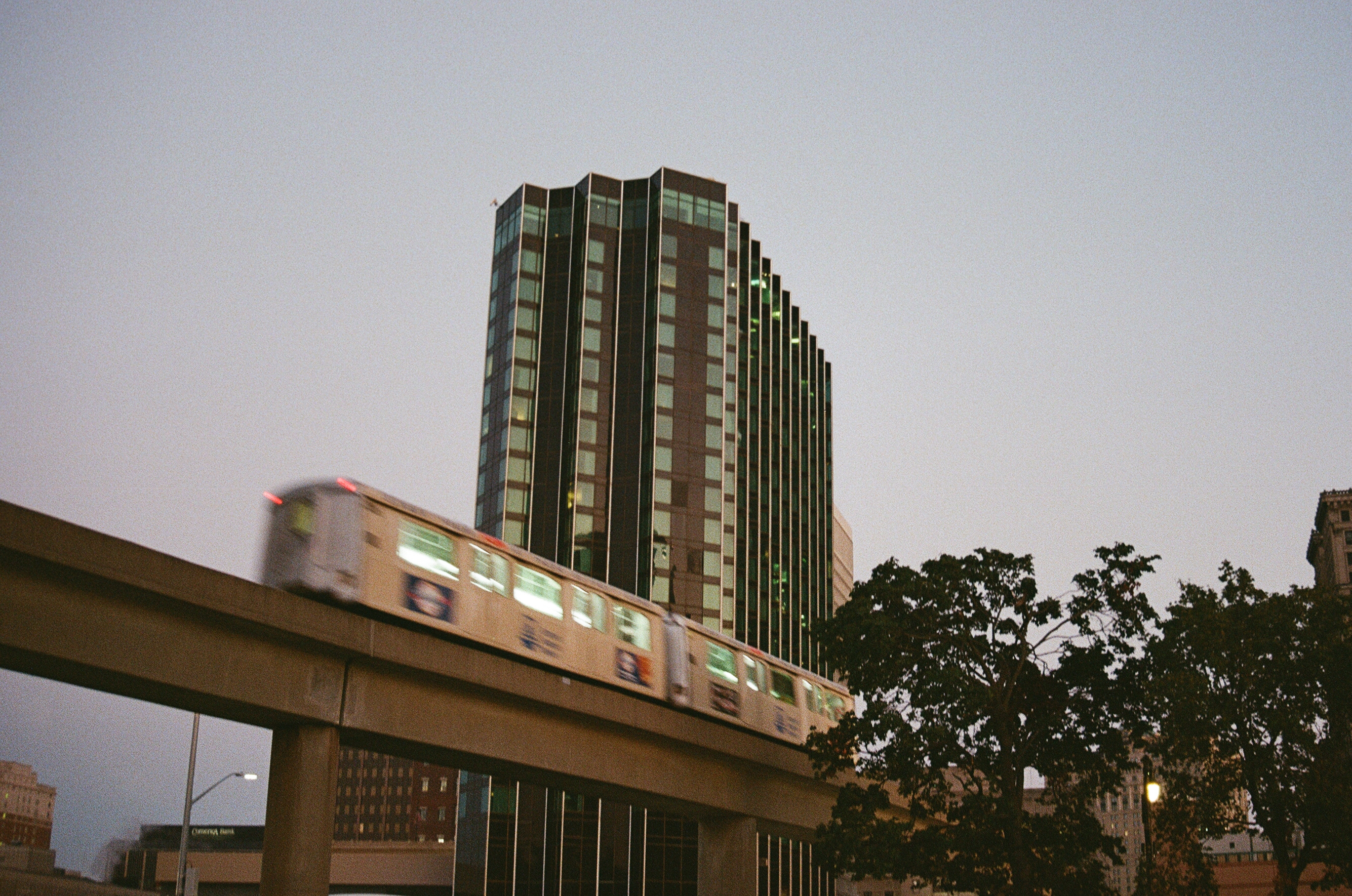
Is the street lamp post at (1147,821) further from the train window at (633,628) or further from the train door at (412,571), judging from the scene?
the train door at (412,571)

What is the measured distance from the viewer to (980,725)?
1348 inches

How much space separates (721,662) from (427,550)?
1208 centimetres

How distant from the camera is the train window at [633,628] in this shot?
3142 cm

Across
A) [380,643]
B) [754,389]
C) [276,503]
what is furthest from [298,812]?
[754,389]

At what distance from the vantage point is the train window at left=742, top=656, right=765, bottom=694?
37188mm

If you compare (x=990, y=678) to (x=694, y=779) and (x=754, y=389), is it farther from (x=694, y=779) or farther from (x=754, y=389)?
(x=754, y=389)

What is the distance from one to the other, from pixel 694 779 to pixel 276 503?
13874 millimetres

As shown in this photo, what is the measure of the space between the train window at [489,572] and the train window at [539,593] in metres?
0.46

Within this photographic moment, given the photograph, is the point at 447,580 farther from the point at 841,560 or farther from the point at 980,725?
the point at 841,560

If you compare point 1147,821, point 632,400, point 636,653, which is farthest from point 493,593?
point 632,400

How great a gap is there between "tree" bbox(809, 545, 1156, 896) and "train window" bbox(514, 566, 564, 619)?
912cm

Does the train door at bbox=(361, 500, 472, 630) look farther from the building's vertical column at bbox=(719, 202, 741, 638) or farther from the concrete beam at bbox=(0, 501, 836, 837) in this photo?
the building's vertical column at bbox=(719, 202, 741, 638)

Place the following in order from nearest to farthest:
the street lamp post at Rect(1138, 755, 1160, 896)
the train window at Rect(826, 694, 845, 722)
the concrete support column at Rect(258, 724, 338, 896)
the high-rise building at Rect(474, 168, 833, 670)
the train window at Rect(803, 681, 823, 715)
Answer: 1. the concrete support column at Rect(258, 724, 338, 896)
2. the street lamp post at Rect(1138, 755, 1160, 896)
3. the train window at Rect(803, 681, 823, 715)
4. the train window at Rect(826, 694, 845, 722)
5. the high-rise building at Rect(474, 168, 833, 670)

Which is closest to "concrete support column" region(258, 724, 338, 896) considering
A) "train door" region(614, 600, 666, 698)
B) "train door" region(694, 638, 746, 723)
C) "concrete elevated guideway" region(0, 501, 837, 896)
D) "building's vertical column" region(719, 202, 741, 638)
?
"concrete elevated guideway" region(0, 501, 837, 896)
